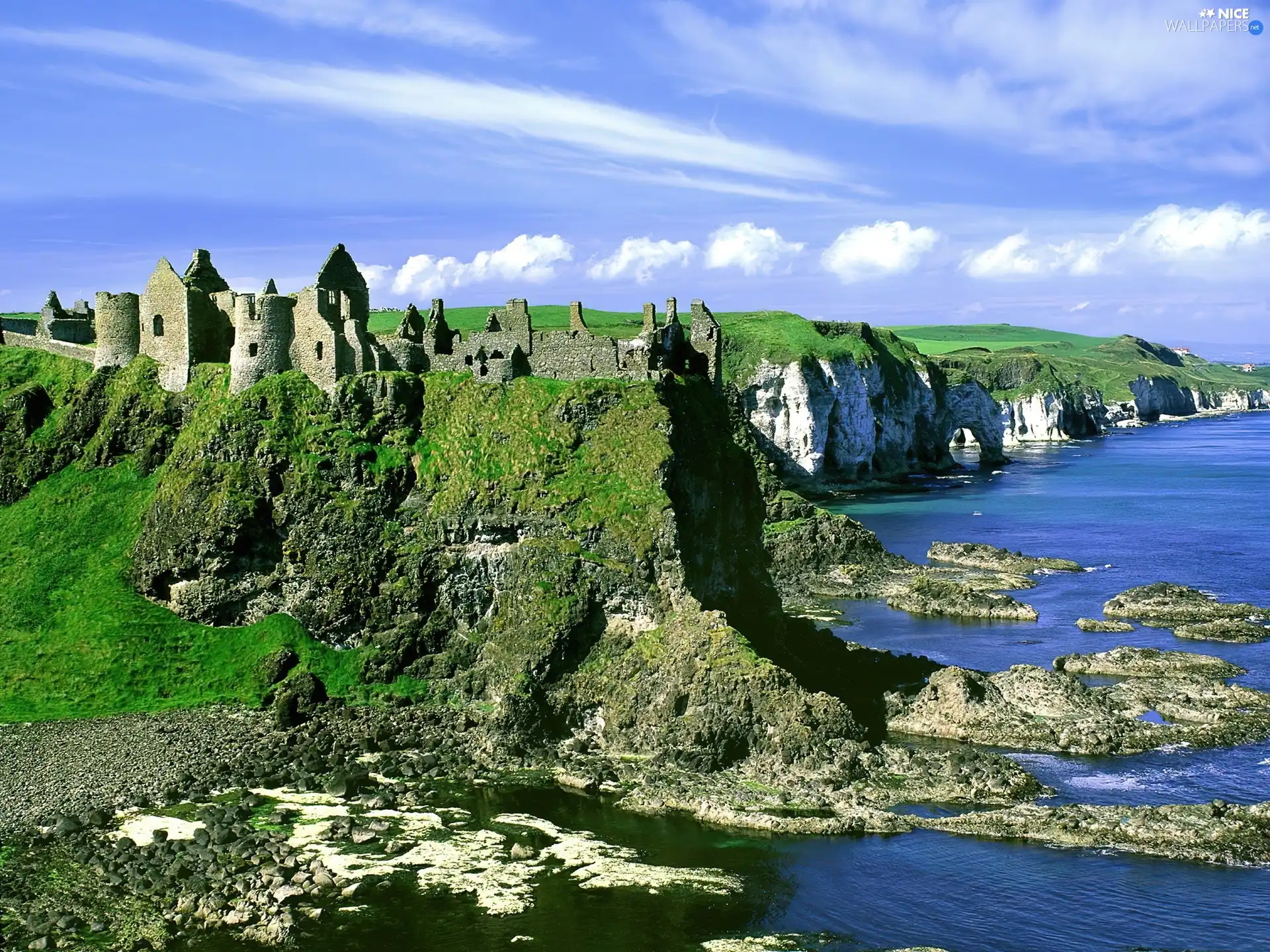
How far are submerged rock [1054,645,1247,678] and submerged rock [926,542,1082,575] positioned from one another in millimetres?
31797

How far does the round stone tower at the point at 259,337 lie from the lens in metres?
66.1

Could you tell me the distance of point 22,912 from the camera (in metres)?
38.9

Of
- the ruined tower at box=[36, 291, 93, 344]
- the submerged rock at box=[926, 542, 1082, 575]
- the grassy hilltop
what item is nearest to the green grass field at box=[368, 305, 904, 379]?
the grassy hilltop

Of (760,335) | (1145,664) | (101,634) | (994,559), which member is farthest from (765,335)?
(101,634)

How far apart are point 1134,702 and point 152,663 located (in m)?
48.8

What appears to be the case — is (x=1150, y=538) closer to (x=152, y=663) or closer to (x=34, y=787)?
(x=152, y=663)

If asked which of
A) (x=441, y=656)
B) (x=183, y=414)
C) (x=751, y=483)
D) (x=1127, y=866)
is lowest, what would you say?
(x=1127, y=866)

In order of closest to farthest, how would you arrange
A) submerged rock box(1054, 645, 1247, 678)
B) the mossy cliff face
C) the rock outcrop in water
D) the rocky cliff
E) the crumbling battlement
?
the mossy cliff face < the rock outcrop in water < the crumbling battlement < submerged rock box(1054, 645, 1247, 678) < the rocky cliff

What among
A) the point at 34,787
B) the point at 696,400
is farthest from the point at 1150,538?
the point at 34,787

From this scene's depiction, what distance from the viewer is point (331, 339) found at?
2603 inches

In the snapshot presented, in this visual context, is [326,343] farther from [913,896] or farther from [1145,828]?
[1145,828]

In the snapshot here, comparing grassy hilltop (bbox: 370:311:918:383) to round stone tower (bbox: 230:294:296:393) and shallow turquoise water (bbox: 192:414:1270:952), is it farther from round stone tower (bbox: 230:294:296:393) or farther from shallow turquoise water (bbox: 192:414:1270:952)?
shallow turquoise water (bbox: 192:414:1270:952)

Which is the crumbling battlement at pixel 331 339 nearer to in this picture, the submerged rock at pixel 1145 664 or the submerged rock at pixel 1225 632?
the submerged rock at pixel 1145 664

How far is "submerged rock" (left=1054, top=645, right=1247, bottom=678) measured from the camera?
225 feet
